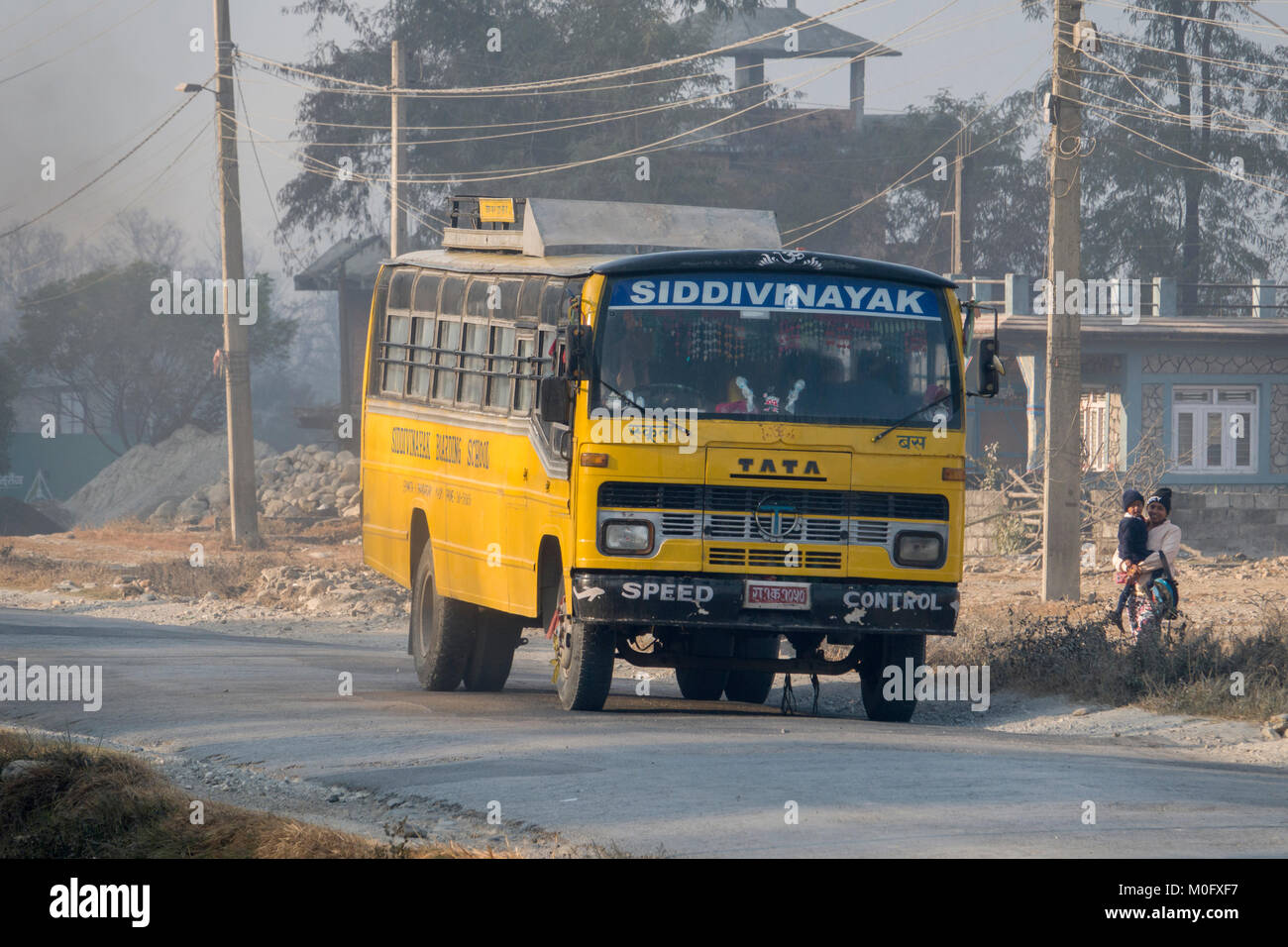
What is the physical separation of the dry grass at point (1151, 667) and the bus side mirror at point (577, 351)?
5.63 metres

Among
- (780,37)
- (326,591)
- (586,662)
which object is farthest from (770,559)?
(780,37)

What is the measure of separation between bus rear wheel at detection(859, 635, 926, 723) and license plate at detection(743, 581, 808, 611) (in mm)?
1108

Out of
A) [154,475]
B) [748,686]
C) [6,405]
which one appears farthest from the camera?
[6,405]

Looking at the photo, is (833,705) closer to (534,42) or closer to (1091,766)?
(1091,766)

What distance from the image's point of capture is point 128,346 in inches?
2534

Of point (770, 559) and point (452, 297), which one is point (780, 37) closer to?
point (452, 297)

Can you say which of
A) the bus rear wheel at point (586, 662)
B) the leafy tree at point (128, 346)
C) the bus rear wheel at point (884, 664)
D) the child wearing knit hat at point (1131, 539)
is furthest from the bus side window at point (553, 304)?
the leafy tree at point (128, 346)

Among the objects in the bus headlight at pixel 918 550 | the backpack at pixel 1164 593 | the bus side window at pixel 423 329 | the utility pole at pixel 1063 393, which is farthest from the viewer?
the utility pole at pixel 1063 393

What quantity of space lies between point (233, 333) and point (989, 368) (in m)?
21.9

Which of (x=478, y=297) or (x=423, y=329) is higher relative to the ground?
(x=478, y=297)

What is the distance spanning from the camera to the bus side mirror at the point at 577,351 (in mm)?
11156

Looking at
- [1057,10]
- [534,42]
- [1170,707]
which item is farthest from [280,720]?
[534,42]

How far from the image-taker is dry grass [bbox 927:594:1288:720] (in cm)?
1296

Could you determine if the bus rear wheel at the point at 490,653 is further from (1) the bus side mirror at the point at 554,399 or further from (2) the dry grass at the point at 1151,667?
(2) the dry grass at the point at 1151,667
